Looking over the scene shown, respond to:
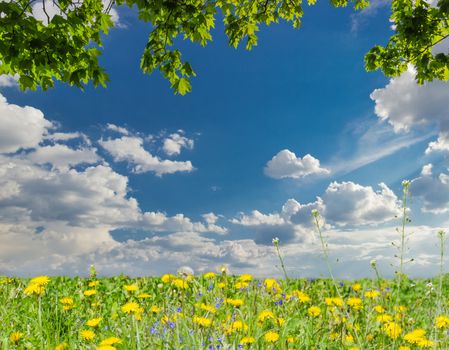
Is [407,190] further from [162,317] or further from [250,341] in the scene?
[162,317]

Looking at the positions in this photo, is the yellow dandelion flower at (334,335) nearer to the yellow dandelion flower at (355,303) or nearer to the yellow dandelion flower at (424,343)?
the yellow dandelion flower at (424,343)

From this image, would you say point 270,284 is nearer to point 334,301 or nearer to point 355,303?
point 334,301

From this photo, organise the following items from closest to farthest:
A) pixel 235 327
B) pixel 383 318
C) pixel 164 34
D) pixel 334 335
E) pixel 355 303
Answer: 1. pixel 235 327
2. pixel 334 335
3. pixel 383 318
4. pixel 355 303
5. pixel 164 34

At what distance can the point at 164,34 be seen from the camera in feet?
31.7

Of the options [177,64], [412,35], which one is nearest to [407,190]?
[177,64]

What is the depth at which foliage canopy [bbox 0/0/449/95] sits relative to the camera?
7.35 metres

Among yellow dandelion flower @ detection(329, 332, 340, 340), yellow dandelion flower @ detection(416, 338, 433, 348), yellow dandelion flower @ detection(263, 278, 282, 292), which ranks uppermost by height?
yellow dandelion flower @ detection(263, 278, 282, 292)

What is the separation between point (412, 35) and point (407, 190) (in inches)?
292

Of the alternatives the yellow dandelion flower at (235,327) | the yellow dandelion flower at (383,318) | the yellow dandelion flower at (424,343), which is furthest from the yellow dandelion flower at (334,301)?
the yellow dandelion flower at (235,327)

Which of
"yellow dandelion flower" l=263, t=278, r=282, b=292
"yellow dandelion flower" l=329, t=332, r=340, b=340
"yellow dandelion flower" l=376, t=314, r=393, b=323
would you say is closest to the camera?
"yellow dandelion flower" l=329, t=332, r=340, b=340

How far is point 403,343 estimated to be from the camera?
380 cm

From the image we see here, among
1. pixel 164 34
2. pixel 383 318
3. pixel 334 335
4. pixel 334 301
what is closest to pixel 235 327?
pixel 334 335

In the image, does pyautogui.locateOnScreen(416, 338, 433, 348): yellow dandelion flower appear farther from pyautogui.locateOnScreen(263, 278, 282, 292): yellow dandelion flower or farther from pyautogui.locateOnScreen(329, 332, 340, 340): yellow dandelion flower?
pyautogui.locateOnScreen(263, 278, 282, 292): yellow dandelion flower

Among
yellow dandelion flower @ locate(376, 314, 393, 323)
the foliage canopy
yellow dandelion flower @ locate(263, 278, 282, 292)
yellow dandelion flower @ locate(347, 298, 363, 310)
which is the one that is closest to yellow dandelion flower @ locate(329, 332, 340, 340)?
yellow dandelion flower @ locate(376, 314, 393, 323)
